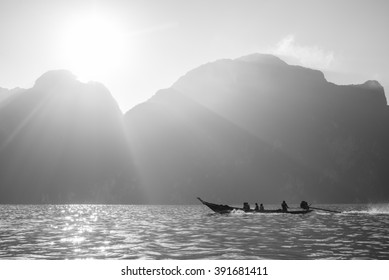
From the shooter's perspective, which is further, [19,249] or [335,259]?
[19,249]

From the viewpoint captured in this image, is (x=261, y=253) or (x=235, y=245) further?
(x=235, y=245)

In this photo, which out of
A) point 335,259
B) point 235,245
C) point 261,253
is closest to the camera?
point 335,259

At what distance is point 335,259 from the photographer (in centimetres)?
2027
